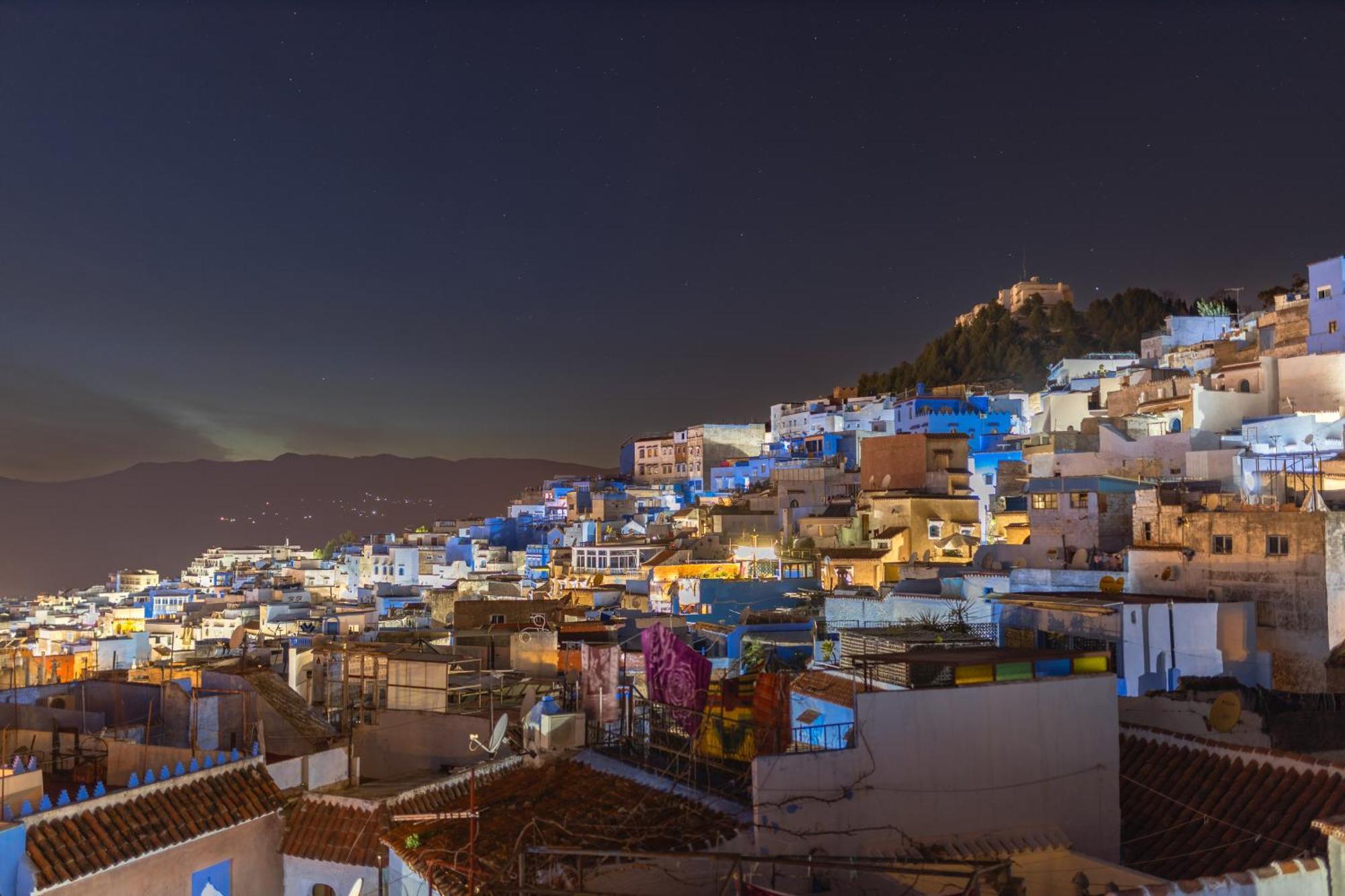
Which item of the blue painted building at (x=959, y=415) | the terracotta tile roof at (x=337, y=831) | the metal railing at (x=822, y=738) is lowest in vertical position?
the terracotta tile roof at (x=337, y=831)

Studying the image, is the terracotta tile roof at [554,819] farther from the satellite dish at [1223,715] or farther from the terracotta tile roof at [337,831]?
the satellite dish at [1223,715]

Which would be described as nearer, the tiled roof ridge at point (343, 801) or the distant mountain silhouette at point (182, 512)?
the tiled roof ridge at point (343, 801)

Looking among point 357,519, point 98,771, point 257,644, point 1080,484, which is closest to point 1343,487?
point 1080,484

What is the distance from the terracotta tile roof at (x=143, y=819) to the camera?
7477 mm

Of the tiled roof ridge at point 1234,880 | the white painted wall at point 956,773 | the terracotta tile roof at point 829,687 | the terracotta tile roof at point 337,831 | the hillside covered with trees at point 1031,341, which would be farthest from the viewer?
the hillside covered with trees at point 1031,341

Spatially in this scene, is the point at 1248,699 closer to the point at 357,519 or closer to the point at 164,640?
the point at 164,640

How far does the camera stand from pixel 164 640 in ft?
109

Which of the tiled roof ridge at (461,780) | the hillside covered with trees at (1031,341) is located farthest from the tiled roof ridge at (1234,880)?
the hillside covered with trees at (1031,341)

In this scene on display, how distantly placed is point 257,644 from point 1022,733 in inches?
849

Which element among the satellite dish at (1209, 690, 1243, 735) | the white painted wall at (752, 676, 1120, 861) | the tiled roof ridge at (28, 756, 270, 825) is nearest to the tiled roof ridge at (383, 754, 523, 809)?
the tiled roof ridge at (28, 756, 270, 825)

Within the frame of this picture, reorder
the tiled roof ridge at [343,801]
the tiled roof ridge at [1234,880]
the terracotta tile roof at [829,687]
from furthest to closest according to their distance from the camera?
the tiled roof ridge at [343,801] < the terracotta tile roof at [829,687] < the tiled roof ridge at [1234,880]

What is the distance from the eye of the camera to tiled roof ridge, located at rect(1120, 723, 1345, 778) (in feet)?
26.4

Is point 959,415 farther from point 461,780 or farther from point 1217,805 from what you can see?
point 461,780

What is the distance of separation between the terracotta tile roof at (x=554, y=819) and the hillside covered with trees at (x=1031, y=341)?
53.3 metres
